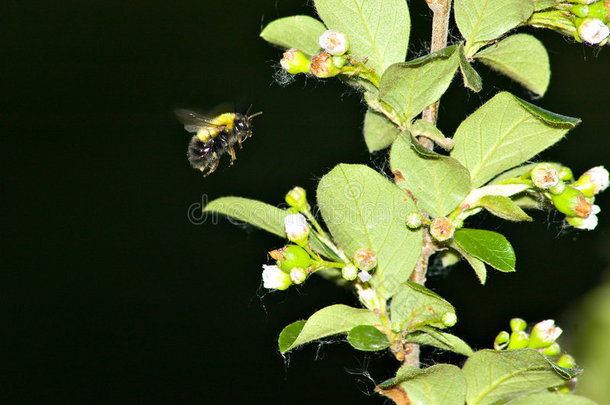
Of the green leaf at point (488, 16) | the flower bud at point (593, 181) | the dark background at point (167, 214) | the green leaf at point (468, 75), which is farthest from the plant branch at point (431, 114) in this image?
the dark background at point (167, 214)

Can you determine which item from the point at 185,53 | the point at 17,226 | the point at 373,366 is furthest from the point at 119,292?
the point at 373,366

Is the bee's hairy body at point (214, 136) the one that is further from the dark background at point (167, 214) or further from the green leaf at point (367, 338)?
the dark background at point (167, 214)

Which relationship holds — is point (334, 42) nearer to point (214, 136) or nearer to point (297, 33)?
point (297, 33)

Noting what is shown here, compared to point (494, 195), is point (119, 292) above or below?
above

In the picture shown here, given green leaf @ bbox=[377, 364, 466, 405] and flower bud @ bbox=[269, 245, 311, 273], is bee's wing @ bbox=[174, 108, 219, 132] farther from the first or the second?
green leaf @ bbox=[377, 364, 466, 405]

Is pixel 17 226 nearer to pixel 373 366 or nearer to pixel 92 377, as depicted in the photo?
pixel 92 377

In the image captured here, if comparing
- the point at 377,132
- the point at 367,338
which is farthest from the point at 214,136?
the point at 367,338
